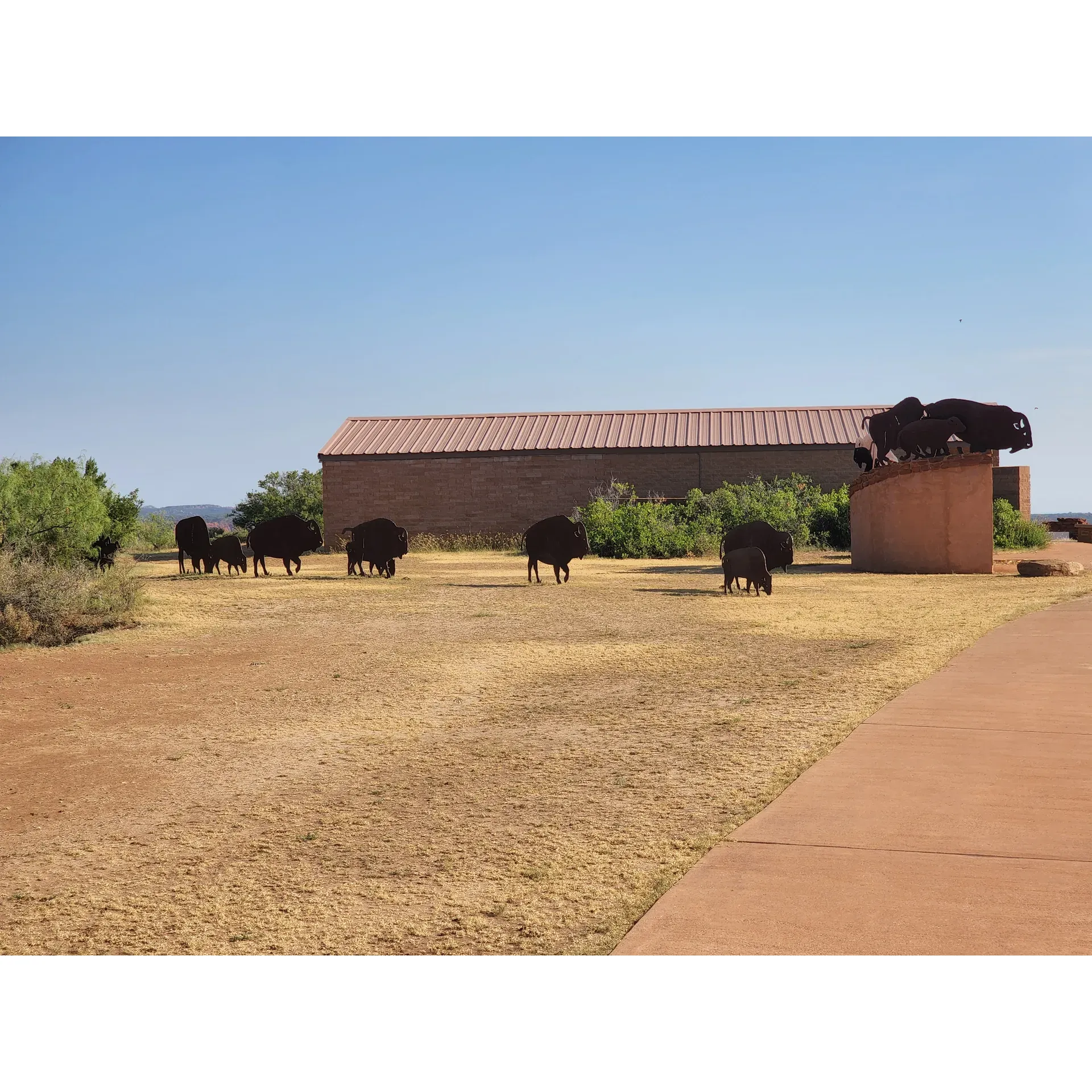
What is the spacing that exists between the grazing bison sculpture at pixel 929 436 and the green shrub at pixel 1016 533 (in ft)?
29.3

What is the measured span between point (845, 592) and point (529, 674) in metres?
9.08

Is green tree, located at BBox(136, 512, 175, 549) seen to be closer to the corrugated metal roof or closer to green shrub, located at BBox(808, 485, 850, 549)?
the corrugated metal roof

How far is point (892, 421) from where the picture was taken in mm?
23328

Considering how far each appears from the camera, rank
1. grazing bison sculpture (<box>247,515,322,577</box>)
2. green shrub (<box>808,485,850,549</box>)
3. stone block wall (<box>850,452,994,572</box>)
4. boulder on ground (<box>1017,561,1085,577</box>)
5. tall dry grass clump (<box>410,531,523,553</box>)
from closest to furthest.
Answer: boulder on ground (<box>1017,561,1085,577</box>) → stone block wall (<box>850,452,994,572</box>) → grazing bison sculpture (<box>247,515,322,577</box>) → green shrub (<box>808,485,850,549</box>) → tall dry grass clump (<box>410,531,523,553</box>)

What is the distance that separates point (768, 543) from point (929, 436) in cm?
576

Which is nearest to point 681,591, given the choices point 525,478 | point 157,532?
point 157,532

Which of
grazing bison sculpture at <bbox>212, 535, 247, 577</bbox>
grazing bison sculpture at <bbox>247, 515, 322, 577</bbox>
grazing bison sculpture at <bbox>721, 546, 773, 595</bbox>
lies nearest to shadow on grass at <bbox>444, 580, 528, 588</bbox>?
grazing bison sculpture at <bbox>247, 515, 322, 577</bbox>

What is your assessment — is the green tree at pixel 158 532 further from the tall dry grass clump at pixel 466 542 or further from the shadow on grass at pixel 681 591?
the shadow on grass at pixel 681 591

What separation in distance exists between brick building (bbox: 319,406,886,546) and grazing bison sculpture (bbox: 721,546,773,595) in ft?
79.0

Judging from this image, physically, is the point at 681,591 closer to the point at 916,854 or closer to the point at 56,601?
the point at 56,601

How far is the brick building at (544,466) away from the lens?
4112 cm

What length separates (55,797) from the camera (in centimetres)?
588

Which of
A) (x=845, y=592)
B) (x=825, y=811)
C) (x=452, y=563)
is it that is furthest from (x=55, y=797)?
(x=452, y=563)

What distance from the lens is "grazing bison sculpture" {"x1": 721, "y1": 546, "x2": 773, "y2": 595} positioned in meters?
16.8
